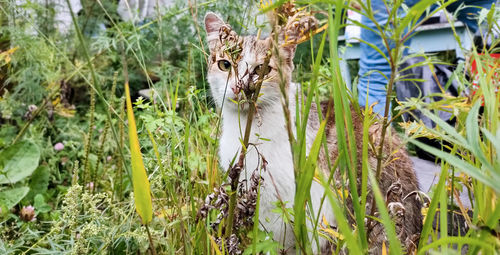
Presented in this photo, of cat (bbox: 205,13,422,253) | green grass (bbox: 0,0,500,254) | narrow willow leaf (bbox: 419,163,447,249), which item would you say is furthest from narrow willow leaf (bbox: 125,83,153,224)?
cat (bbox: 205,13,422,253)

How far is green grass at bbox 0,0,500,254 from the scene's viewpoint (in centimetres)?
59

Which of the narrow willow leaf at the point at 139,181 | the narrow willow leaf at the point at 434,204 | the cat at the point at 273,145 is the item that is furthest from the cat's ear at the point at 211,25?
the narrow willow leaf at the point at 434,204

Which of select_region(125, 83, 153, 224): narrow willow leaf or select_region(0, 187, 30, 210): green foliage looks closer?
select_region(125, 83, 153, 224): narrow willow leaf

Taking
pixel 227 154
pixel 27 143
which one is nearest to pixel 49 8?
pixel 27 143

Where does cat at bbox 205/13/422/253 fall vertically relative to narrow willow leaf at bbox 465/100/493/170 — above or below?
below

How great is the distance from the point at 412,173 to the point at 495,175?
54.1 inches

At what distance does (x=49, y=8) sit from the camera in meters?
3.15

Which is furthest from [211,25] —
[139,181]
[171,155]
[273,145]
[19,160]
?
[139,181]

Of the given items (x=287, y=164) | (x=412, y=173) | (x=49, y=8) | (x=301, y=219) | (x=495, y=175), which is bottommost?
(x=412, y=173)

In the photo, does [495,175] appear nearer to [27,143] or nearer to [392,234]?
[392,234]

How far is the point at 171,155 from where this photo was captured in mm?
1169

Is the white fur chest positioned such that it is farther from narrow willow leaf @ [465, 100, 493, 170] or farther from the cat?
narrow willow leaf @ [465, 100, 493, 170]

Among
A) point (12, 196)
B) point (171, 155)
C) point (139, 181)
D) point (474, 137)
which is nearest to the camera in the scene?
point (474, 137)

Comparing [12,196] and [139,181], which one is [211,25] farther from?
[139,181]
